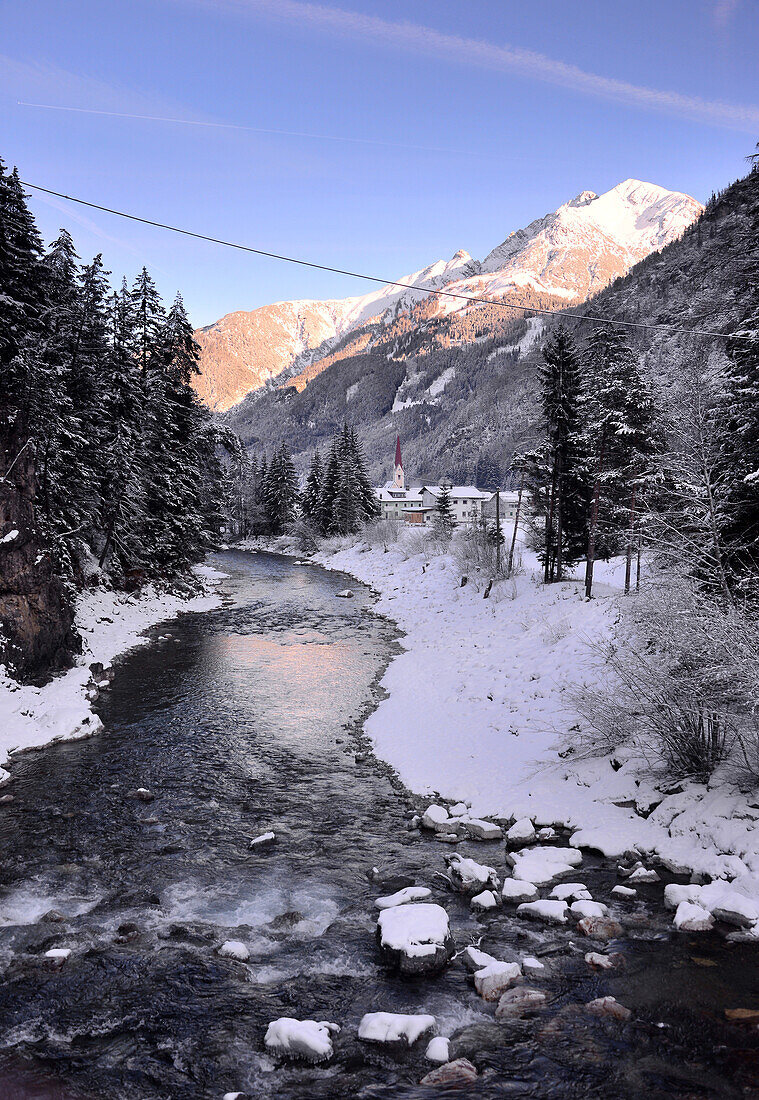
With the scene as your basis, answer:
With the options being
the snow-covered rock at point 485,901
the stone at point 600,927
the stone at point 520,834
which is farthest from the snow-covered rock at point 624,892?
the stone at point 520,834

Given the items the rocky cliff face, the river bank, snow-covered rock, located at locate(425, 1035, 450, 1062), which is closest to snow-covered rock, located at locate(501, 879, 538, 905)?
the river bank

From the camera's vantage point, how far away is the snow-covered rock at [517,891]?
8.79 metres

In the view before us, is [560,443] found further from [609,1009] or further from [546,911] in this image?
[609,1009]

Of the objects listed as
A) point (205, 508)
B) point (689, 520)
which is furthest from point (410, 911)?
point (205, 508)

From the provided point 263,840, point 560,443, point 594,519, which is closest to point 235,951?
point 263,840

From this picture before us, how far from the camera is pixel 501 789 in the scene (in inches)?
488

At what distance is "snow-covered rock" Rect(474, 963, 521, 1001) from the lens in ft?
22.5

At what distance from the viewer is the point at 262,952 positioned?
7746 millimetres

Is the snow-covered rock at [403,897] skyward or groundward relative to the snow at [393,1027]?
groundward

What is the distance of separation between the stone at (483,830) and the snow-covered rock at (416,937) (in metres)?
2.75

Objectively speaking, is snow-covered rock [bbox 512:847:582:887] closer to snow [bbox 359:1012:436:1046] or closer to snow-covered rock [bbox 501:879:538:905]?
snow-covered rock [bbox 501:879:538:905]

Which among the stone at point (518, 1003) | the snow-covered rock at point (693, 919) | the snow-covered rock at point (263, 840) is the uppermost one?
the snow-covered rock at point (693, 919)

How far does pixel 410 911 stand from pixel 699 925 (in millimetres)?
3820

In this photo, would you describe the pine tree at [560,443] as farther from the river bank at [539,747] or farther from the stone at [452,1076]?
the stone at [452,1076]
